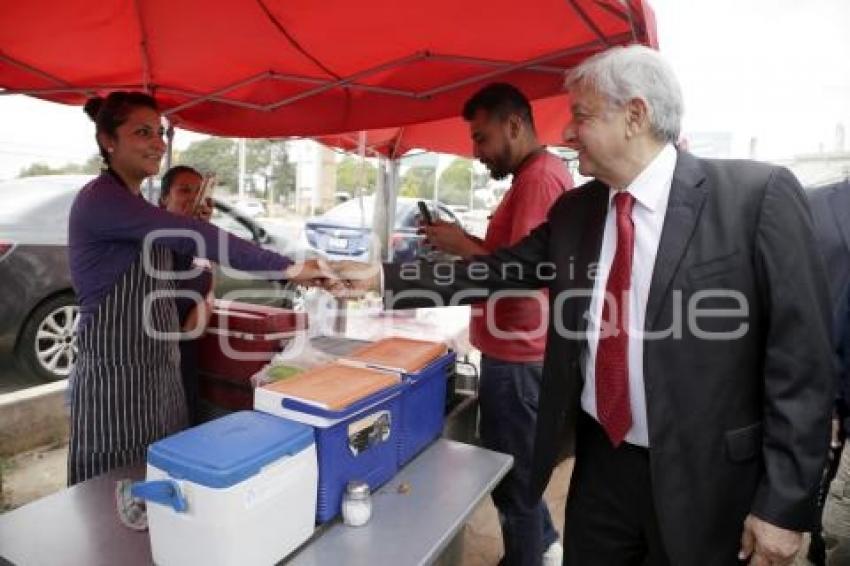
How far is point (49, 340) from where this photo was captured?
4516 millimetres

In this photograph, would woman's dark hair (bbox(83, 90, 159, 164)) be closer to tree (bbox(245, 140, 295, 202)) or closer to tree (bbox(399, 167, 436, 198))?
tree (bbox(399, 167, 436, 198))

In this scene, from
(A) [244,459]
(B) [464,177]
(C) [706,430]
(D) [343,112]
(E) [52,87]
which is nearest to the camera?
(A) [244,459]

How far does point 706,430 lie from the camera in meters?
1.37

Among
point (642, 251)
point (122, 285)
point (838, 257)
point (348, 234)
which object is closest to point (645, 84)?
point (642, 251)

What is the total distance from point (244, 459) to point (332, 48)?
198 centimetres

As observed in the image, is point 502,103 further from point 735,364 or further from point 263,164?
point 263,164

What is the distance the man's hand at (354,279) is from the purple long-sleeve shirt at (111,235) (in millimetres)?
451

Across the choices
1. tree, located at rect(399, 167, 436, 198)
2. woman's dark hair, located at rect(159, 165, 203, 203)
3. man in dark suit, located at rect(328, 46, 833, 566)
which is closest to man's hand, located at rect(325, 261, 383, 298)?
man in dark suit, located at rect(328, 46, 833, 566)

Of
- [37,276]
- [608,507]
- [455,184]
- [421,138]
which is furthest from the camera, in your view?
[455,184]

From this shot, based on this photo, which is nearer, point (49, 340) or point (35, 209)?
point (35, 209)

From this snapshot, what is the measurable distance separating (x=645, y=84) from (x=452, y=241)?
42.9 inches

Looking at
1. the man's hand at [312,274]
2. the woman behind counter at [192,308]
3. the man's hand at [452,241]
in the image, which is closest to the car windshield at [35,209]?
the woman behind counter at [192,308]

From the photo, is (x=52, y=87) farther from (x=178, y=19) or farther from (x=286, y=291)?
(x=286, y=291)

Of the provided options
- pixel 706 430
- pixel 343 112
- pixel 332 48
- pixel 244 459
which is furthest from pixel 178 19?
pixel 706 430
